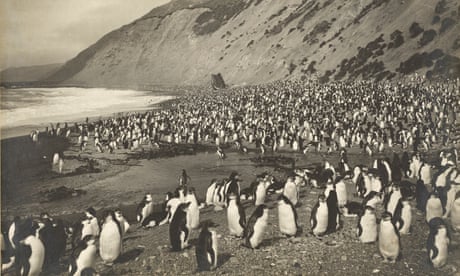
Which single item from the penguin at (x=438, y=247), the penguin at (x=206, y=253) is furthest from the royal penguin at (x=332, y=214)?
the penguin at (x=206, y=253)

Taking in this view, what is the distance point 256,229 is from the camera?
7566mm

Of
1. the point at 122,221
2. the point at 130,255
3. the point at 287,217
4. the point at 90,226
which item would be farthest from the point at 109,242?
the point at 287,217

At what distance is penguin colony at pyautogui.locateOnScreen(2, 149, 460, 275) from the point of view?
687 centimetres

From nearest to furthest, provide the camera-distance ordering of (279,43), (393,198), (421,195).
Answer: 1. (393,198)
2. (421,195)
3. (279,43)

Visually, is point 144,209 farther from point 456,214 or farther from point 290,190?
point 456,214

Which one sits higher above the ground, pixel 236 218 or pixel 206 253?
pixel 236 218

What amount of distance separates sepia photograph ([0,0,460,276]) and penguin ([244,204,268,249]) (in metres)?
0.02

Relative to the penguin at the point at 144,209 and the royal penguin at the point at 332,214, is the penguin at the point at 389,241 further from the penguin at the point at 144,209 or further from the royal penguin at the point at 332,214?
the penguin at the point at 144,209

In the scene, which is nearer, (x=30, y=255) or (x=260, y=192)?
(x=30, y=255)

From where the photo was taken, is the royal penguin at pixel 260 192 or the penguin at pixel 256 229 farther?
the royal penguin at pixel 260 192

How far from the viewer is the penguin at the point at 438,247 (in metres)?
6.66

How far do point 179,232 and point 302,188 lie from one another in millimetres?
4917

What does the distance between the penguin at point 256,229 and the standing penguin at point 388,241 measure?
1.85m

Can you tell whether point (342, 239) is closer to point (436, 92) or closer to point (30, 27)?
point (30, 27)
